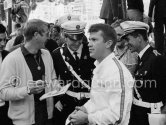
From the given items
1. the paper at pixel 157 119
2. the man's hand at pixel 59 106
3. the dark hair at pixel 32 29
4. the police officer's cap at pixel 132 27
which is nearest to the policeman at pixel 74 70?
the man's hand at pixel 59 106

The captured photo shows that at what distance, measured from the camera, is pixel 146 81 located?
159 inches

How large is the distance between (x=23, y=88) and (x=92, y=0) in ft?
12.0

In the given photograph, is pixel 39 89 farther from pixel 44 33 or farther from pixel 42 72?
pixel 44 33

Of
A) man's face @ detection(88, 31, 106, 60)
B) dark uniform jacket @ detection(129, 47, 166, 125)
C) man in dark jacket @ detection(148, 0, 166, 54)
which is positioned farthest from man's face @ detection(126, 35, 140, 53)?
man in dark jacket @ detection(148, 0, 166, 54)

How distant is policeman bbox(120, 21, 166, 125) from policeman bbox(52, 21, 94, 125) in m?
0.81

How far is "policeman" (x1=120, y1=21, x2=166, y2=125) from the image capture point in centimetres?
400

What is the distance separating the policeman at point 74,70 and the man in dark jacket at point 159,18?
153 cm

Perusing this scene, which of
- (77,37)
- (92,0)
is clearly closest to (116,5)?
(92,0)

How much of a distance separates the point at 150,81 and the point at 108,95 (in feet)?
3.46

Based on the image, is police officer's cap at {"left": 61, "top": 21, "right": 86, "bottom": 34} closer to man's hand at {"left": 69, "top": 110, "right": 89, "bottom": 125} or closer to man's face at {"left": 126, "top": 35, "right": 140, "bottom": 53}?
man's face at {"left": 126, "top": 35, "right": 140, "bottom": 53}

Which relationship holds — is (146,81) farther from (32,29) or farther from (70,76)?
(32,29)

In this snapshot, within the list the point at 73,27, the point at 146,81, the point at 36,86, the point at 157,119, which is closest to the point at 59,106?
the point at 36,86

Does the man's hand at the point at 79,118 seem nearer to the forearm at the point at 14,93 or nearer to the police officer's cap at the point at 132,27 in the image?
the forearm at the point at 14,93

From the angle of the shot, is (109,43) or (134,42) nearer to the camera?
(109,43)
